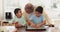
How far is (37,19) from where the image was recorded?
96cm

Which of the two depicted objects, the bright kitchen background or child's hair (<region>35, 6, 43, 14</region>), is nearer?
child's hair (<region>35, 6, 43, 14</region>)

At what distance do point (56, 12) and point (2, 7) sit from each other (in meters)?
0.37

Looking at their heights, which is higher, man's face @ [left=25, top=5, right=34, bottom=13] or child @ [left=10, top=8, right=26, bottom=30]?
man's face @ [left=25, top=5, right=34, bottom=13]

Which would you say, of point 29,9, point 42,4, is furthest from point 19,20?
point 42,4

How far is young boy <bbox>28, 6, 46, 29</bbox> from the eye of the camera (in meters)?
0.95

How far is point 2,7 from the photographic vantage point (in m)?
1.06

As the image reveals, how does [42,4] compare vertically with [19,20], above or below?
above

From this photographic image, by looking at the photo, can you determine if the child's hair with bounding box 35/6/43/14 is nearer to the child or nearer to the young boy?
the young boy

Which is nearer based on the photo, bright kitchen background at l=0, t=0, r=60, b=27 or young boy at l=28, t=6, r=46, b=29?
young boy at l=28, t=6, r=46, b=29

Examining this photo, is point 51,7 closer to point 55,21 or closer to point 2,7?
point 55,21

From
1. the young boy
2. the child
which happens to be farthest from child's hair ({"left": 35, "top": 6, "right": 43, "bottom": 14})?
the child

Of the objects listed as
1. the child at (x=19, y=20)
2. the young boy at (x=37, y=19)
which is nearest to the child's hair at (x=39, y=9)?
the young boy at (x=37, y=19)

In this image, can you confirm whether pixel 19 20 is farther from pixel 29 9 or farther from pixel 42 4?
pixel 42 4

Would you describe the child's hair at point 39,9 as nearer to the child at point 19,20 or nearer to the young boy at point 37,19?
the young boy at point 37,19
